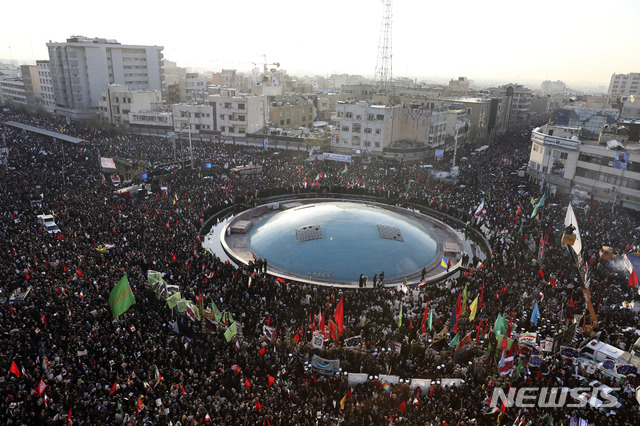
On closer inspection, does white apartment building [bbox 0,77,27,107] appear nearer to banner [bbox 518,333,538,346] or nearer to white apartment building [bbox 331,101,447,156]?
white apartment building [bbox 331,101,447,156]

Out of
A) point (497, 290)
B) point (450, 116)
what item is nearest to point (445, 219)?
point (497, 290)

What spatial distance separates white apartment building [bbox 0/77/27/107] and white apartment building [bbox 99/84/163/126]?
4166 centimetres

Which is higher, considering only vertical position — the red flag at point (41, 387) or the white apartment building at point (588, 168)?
the white apartment building at point (588, 168)

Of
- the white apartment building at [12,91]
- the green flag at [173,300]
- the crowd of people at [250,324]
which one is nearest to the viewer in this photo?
the crowd of people at [250,324]

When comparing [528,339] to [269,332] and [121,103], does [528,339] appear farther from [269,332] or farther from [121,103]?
[121,103]

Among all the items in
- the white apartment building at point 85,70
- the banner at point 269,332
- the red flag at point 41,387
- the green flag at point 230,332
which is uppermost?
the white apartment building at point 85,70

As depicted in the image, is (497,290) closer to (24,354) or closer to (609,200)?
(24,354)

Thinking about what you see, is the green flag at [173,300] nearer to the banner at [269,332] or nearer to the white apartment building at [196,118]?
the banner at [269,332]

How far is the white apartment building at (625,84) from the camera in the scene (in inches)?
5438

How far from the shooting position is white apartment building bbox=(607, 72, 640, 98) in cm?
13812

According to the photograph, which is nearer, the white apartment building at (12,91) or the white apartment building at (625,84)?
the white apartment building at (12,91)

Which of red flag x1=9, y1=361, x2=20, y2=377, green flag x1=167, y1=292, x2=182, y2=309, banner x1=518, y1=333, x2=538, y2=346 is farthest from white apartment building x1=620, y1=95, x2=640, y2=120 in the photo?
red flag x1=9, y1=361, x2=20, y2=377

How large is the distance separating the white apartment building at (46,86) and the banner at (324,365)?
314 ft

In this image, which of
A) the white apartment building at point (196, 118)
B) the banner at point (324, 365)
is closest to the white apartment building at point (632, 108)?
the white apartment building at point (196, 118)
